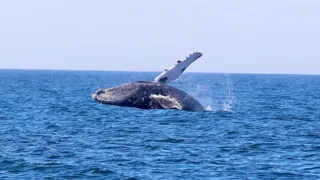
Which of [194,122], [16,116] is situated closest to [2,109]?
[16,116]

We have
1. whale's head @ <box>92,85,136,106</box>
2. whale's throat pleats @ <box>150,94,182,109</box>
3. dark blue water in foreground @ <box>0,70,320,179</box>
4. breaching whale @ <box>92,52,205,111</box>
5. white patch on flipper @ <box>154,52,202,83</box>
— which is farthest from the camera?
whale's head @ <box>92,85,136,106</box>

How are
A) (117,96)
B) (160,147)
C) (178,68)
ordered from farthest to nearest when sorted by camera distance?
1. (117,96)
2. (178,68)
3. (160,147)

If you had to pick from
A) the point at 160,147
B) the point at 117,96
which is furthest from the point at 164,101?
the point at 160,147

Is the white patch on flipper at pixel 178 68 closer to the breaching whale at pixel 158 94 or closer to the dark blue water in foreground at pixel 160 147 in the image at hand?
the breaching whale at pixel 158 94

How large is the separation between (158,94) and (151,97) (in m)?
0.30

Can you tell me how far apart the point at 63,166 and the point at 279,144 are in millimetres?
7539

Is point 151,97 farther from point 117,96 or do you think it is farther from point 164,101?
point 117,96

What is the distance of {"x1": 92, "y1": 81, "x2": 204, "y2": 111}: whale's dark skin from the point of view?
90.5ft

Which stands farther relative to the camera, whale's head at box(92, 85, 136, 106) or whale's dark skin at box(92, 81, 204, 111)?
whale's head at box(92, 85, 136, 106)

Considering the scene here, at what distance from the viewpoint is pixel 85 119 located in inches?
1325

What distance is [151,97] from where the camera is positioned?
27734 millimetres

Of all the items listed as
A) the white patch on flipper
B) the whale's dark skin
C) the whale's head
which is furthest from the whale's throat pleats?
the whale's head

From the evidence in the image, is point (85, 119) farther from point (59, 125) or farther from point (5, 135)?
point (5, 135)

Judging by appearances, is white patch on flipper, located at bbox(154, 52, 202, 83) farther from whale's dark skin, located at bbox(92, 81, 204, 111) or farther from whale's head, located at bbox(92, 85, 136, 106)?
whale's head, located at bbox(92, 85, 136, 106)
